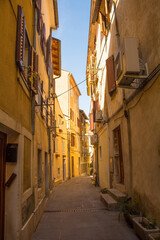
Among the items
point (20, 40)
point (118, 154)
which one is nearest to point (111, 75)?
point (118, 154)

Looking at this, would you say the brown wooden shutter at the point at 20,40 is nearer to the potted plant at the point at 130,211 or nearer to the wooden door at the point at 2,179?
the wooden door at the point at 2,179

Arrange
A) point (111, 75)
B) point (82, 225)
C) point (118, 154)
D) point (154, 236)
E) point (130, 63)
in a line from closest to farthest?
point (154, 236) < point (130, 63) < point (82, 225) < point (111, 75) < point (118, 154)

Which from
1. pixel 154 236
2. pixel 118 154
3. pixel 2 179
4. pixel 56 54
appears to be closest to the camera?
pixel 154 236

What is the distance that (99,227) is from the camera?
5336mm

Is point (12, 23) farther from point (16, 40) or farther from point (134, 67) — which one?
point (134, 67)

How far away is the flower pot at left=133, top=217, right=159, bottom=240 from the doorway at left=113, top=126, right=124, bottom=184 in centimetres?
335

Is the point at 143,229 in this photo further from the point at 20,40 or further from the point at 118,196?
the point at 20,40

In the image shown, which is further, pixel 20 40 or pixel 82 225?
pixel 82 225

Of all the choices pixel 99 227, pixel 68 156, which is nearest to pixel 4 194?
pixel 99 227

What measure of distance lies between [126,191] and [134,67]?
3.92 m

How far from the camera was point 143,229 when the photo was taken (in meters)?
3.99

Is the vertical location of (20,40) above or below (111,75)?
below

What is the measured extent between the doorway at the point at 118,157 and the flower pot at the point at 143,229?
11.0 feet

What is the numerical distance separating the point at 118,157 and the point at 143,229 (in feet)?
14.8
